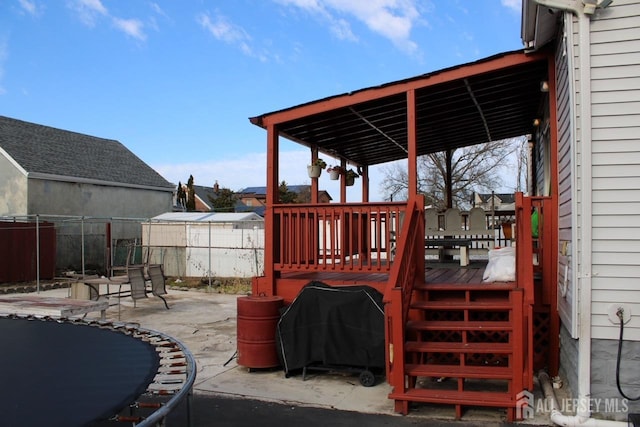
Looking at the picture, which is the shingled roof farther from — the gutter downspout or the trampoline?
the gutter downspout

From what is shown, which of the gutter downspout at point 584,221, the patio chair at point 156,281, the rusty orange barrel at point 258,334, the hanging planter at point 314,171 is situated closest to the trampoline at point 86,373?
the rusty orange barrel at point 258,334

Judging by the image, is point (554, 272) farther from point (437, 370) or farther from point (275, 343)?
point (275, 343)

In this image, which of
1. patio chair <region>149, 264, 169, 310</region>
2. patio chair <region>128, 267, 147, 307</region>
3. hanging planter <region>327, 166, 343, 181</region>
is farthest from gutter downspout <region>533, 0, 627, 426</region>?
patio chair <region>149, 264, 169, 310</region>

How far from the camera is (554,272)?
561cm

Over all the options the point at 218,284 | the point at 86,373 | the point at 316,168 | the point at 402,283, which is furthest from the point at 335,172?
the point at 86,373

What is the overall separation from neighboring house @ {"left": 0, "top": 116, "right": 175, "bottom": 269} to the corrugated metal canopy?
34.6 ft

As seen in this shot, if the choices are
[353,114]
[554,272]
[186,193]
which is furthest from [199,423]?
[186,193]

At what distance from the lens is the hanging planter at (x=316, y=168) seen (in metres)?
8.70

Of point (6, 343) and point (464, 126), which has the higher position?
point (464, 126)

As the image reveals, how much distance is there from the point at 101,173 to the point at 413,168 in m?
Result: 18.8

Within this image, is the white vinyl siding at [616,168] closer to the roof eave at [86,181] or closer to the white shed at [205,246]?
the white shed at [205,246]

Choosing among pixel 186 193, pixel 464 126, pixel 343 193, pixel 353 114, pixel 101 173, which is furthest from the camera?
pixel 186 193

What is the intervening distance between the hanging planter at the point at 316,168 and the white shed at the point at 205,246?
23.3ft

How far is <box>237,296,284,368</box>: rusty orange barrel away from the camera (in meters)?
5.98
